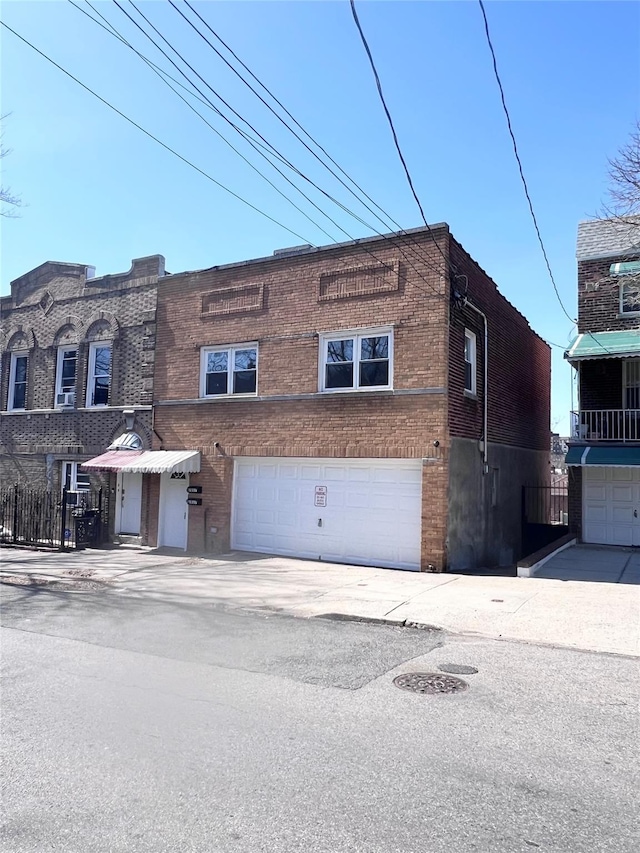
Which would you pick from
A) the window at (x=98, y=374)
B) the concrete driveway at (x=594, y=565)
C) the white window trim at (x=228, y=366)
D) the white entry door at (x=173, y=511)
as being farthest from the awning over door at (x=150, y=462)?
the concrete driveway at (x=594, y=565)

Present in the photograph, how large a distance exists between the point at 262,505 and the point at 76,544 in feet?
16.7

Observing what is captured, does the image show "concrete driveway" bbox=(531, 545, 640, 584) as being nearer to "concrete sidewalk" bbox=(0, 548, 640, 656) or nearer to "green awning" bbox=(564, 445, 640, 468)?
"concrete sidewalk" bbox=(0, 548, 640, 656)

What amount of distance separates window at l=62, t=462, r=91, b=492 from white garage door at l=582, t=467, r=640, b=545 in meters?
13.7

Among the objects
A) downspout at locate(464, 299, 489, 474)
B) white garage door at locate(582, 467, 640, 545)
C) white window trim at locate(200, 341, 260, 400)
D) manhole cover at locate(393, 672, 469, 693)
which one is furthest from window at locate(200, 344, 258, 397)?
manhole cover at locate(393, 672, 469, 693)

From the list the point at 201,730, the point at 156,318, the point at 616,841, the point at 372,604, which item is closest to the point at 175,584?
the point at 372,604

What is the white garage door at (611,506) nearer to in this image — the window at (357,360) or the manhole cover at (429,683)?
the window at (357,360)

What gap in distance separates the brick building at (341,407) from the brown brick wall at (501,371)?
0.08 meters

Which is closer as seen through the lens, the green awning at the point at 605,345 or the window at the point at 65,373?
the green awning at the point at 605,345

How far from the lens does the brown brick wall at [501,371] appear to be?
14453 mm

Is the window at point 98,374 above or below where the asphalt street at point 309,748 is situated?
above

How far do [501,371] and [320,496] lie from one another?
245 inches

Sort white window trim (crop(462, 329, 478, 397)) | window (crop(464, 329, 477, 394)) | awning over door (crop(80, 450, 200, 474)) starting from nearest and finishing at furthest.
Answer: window (crop(464, 329, 477, 394)) < white window trim (crop(462, 329, 478, 397)) < awning over door (crop(80, 450, 200, 474))

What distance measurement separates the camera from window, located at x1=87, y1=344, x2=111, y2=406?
19156 millimetres

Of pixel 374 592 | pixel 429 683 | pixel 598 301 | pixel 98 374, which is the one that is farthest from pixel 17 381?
pixel 429 683
